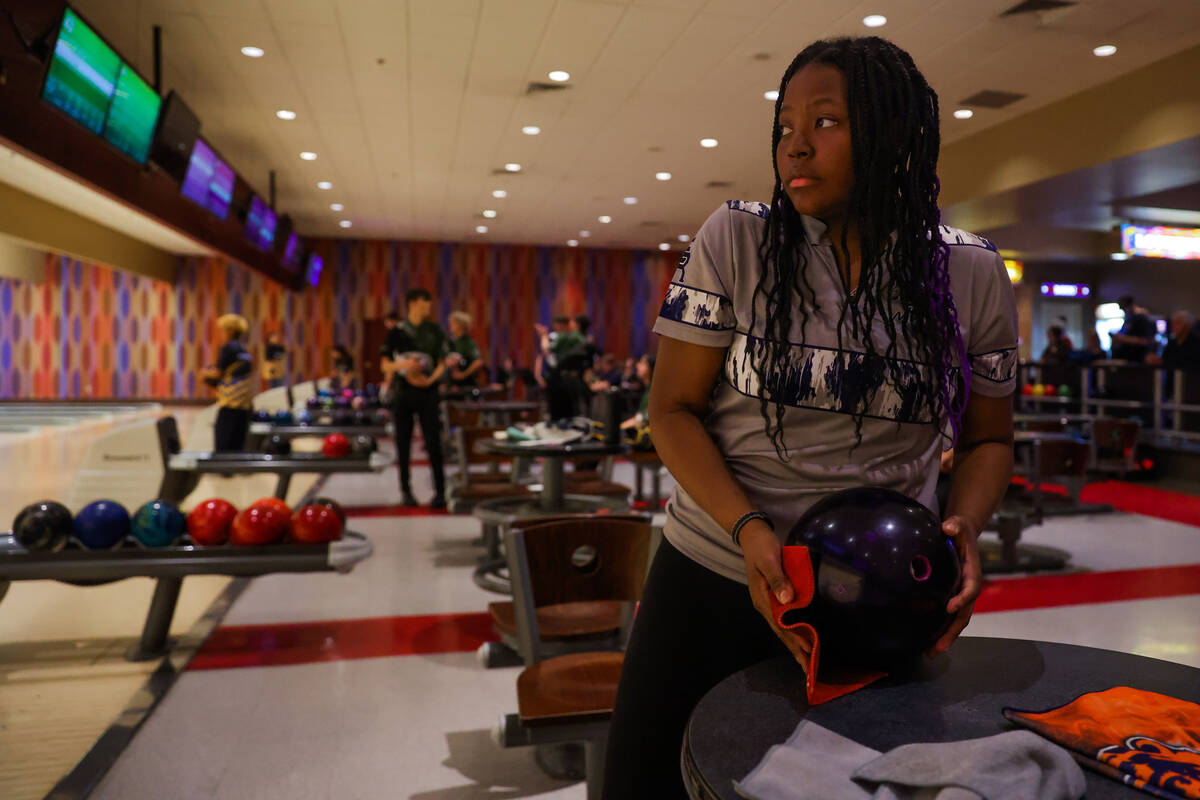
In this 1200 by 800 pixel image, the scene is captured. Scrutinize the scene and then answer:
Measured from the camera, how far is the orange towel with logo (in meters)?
0.71

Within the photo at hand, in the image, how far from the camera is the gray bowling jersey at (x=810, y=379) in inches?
41.2

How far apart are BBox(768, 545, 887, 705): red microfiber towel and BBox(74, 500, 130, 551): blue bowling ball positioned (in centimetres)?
241

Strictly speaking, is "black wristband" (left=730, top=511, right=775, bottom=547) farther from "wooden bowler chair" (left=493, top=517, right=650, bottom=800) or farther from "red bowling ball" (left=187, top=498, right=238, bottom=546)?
"red bowling ball" (left=187, top=498, right=238, bottom=546)

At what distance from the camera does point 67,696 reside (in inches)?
109

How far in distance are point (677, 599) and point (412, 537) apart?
437 centimetres

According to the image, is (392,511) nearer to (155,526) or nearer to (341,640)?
(341,640)

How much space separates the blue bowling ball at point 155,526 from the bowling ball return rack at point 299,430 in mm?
2764

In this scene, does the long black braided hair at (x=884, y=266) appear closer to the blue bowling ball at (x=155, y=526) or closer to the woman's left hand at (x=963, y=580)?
the woman's left hand at (x=963, y=580)

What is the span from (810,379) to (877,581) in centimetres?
26

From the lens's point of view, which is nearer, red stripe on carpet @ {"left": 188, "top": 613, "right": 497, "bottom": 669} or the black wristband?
the black wristband

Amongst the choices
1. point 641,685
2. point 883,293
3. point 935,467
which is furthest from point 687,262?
point 641,685

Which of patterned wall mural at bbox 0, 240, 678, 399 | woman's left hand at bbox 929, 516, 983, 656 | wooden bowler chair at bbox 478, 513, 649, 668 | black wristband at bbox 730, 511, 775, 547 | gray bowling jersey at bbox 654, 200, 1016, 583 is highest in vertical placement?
patterned wall mural at bbox 0, 240, 678, 399

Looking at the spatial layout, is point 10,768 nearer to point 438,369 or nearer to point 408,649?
point 408,649

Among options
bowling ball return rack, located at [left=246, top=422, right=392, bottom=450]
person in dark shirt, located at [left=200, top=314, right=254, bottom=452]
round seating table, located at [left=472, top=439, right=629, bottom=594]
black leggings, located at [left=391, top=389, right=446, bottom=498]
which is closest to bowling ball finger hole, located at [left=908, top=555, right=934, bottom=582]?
round seating table, located at [left=472, top=439, right=629, bottom=594]
